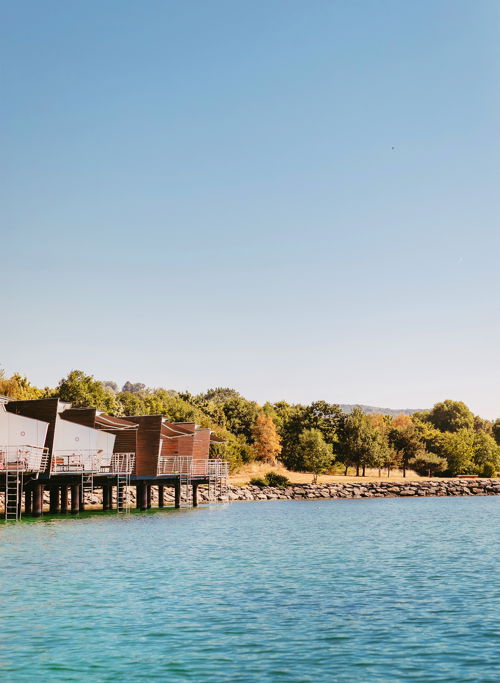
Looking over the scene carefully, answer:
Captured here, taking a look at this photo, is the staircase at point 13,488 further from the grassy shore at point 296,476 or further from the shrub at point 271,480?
the shrub at point 271,480

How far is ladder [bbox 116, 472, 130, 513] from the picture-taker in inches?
2307

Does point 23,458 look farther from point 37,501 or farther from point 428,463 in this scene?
point 428,463

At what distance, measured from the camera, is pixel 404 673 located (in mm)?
14461

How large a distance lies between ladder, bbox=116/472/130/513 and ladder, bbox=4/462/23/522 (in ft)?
27.8

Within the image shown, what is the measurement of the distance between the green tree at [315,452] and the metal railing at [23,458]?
60565mm

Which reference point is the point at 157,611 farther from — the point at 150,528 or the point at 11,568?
the point at 150,528

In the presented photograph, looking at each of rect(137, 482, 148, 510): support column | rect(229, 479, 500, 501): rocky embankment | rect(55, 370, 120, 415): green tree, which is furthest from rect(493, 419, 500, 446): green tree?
rect(137, 482, 148, 510): support column

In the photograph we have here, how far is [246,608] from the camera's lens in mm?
20703

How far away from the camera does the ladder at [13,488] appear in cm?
4603

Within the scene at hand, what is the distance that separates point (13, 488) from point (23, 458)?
2.05 m

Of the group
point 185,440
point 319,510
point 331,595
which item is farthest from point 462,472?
point 331,595

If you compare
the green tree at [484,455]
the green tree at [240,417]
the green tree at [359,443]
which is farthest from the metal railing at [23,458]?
the green tree at [484,455]

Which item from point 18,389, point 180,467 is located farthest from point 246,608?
point 18,389

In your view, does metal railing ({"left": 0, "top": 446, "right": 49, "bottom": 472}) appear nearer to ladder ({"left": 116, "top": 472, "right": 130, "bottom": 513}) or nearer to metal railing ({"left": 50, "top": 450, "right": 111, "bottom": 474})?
metal railing ({"left": 50, "top": 450, "right": 111, "bottom": 474})
